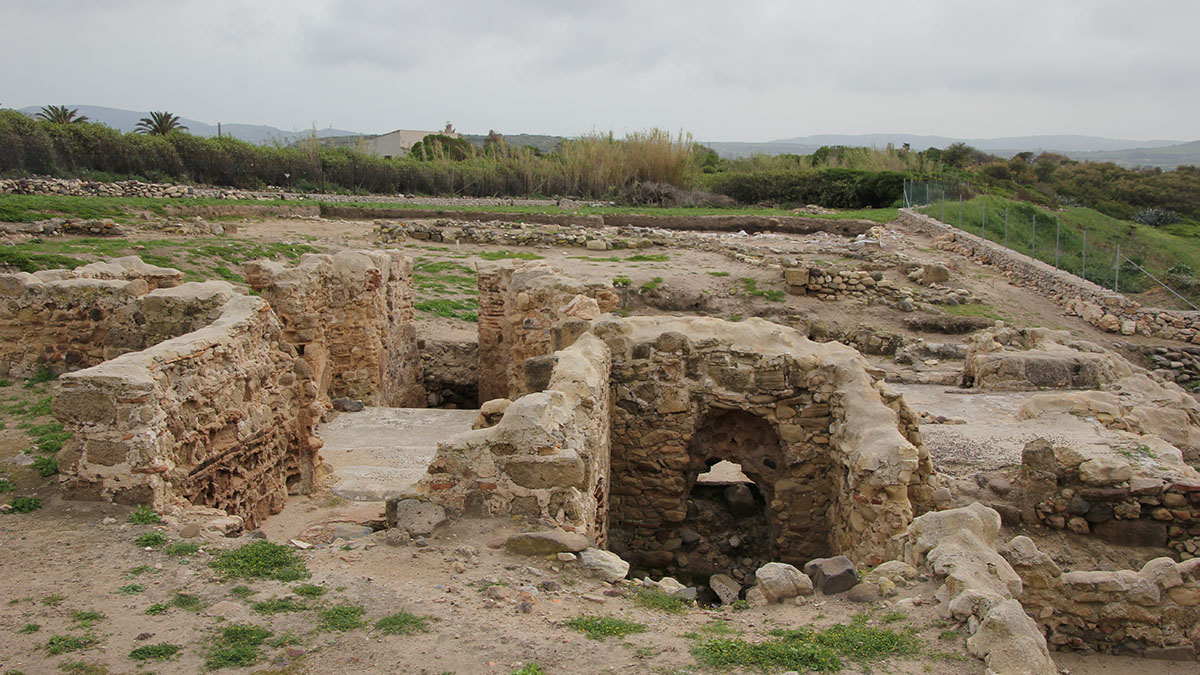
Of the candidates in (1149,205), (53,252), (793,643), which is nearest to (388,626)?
(793,643)

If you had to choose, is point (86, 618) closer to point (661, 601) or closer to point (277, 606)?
point (277, 606)

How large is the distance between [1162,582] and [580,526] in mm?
3752

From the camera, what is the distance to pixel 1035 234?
23.7 meters

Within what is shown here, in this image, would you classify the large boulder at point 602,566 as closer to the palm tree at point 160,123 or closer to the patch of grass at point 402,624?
the patch of grass at point 402,624

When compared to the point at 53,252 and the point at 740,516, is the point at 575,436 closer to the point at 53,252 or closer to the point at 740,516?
the point at 740,516

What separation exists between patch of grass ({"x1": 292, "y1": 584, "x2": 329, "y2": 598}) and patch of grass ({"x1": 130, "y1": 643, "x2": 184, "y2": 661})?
70 centimetres

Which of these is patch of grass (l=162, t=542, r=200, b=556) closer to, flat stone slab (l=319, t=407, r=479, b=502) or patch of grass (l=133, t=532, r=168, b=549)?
patch of grass (l=133, t=532, r=168, b=549)

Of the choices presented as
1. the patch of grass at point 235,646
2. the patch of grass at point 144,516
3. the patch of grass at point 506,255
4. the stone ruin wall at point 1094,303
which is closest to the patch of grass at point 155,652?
the patch of grass at point 235,646

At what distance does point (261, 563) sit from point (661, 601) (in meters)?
2.34

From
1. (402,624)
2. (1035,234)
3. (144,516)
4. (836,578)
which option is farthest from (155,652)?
(1035,234)

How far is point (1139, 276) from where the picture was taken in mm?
20297

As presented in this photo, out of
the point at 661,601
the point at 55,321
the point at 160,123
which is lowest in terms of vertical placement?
the point at 661,601

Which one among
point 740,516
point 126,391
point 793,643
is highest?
point 126,391

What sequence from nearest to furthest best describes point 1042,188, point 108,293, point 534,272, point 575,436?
point 575,436
point 108,293
point 534,272
point 1042,188
